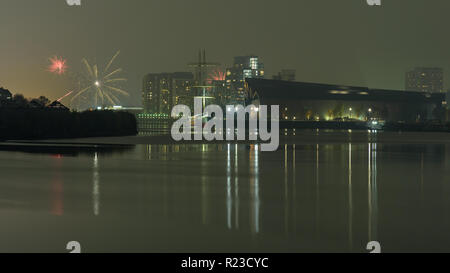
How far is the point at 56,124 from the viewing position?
76.3 m

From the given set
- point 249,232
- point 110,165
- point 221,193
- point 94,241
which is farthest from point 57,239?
point 110,165

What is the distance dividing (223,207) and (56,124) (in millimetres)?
59422

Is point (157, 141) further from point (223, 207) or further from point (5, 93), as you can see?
point (5, 93)

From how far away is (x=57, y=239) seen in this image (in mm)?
15172

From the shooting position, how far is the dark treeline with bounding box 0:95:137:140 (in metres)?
71.9

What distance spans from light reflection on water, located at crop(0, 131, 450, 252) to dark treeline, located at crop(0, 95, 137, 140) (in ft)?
128

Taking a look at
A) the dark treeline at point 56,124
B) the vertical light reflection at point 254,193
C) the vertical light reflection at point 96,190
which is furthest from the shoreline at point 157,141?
the vertical light reflection at point 96,190

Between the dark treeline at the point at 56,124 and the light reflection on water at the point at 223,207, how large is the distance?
39.0 meters

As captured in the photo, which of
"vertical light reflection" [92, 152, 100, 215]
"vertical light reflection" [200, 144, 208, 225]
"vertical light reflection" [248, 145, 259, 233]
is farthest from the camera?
"vertical light reflection" [92, 152, 100, 215]

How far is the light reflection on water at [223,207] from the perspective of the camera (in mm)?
15086

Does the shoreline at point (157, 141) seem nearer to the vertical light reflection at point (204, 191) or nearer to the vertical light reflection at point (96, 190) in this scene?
the vertical light reflection at point (204, 191)

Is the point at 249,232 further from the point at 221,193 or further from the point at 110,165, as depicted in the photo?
the point at 110,165

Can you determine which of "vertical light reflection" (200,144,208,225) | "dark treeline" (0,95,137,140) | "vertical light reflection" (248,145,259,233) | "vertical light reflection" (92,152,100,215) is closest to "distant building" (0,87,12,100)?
"dark treeline" (0,95,137,140)

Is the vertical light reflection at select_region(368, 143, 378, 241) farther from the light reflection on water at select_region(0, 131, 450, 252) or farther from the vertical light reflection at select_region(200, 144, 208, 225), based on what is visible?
the vertical light reflection at select_region(200, 144, 208, 225)
